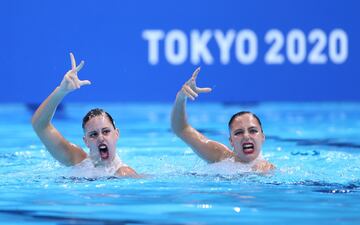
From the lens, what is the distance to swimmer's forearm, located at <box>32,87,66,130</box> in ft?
16.7

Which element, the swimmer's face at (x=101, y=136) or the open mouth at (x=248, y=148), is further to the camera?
the open mouth at (x=248, y=148)

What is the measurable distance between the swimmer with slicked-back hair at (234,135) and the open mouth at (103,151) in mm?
511

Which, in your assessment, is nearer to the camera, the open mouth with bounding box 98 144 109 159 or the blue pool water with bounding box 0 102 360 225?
the blue pool water with bounding box 0 102 360 225

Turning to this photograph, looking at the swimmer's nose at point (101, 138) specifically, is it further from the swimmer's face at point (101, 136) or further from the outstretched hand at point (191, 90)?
the outstretched hand at point (191, 90)

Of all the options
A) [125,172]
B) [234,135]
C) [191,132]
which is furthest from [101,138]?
[234,135]

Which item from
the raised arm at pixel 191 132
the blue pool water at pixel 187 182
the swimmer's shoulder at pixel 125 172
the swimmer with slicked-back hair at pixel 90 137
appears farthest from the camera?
the raised arm at pixel 191 132

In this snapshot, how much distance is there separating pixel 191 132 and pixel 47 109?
3.15ft

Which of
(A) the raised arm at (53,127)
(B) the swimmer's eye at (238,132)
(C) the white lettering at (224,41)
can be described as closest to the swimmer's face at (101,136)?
(A) the raised arm at (53,127)

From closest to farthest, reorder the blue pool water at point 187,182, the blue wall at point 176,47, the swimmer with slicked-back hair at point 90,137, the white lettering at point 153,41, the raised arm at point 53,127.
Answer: the blue pool water at point 187,182, the raised arm at point 53,127, the swimmer with slicked-back hair at point 90,137, the blue wall at point 176,47, the white lettering at point 153,41

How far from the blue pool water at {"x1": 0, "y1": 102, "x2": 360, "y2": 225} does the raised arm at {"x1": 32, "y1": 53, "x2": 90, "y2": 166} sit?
127 mm

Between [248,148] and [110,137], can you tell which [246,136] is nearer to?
[248,148]

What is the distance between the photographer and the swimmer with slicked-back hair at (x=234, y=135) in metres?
5.44

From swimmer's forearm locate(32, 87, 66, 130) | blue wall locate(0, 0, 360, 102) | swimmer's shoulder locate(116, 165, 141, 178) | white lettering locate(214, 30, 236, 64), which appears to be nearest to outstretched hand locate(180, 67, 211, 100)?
swimmer's shoulder locate(116, 165, 141, 178)

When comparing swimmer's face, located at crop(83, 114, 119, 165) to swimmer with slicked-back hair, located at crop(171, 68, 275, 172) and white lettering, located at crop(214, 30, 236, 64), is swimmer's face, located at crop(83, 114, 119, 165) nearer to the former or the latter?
swimmer with slicked-back hair, located at crop(171, 68, 275, 172)
